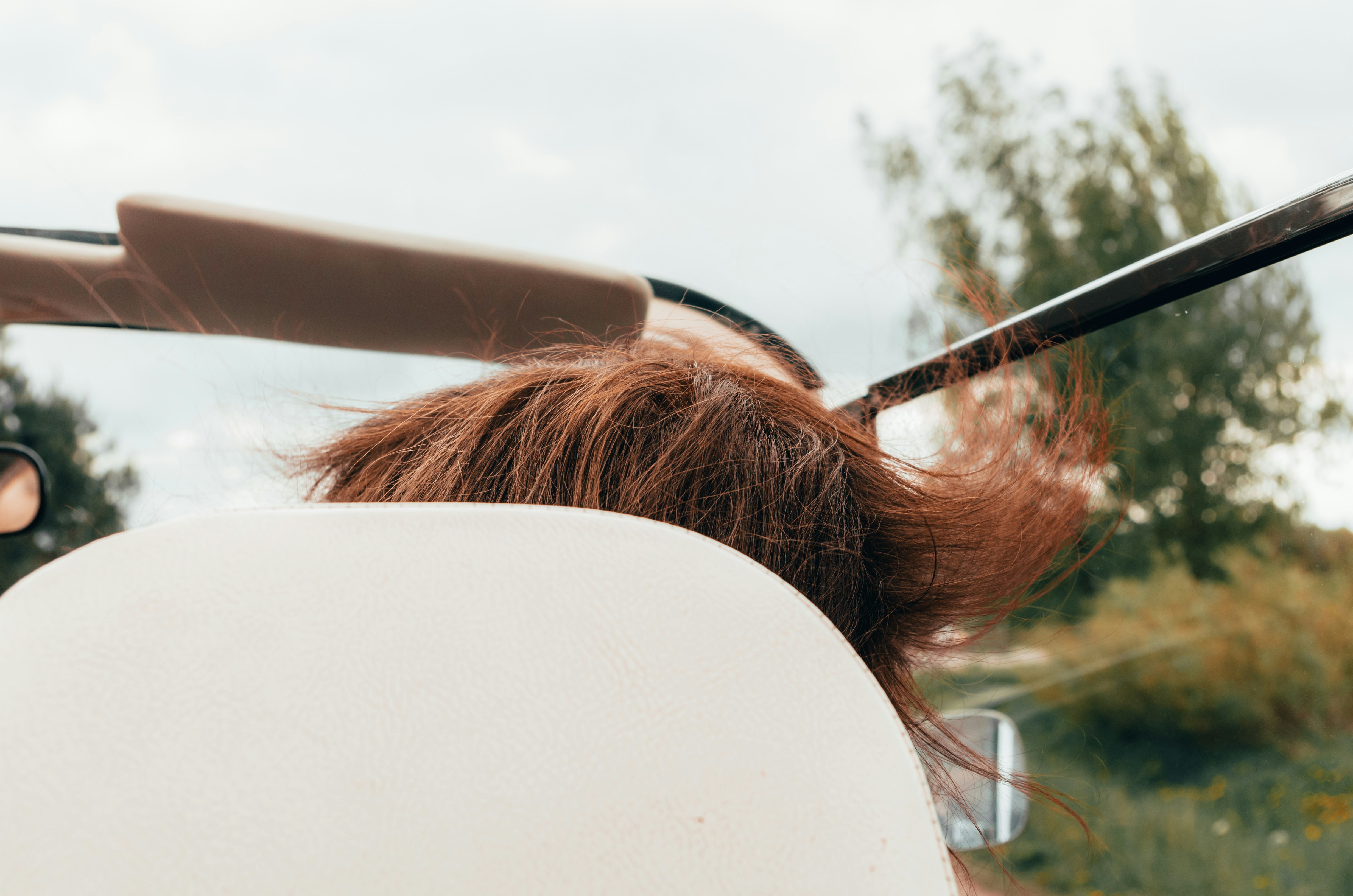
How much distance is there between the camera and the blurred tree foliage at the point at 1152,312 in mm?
1914

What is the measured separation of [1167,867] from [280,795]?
3.80 meters

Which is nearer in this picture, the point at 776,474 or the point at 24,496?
the point at 776,474

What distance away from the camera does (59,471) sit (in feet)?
7.89

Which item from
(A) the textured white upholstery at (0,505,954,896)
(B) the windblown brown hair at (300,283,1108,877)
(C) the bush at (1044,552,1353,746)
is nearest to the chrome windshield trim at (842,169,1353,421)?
(B) the windblown brown hair at (300,283,1108,877)

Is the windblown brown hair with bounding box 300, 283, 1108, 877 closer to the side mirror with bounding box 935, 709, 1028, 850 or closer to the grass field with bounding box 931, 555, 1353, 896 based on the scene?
the side mirror with bounding box 935, 709, 1028, 850

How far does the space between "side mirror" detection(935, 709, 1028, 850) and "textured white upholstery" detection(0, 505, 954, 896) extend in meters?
0.62

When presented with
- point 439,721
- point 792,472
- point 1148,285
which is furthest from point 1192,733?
point 439,721

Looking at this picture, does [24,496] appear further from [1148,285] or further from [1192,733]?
[1192,733]

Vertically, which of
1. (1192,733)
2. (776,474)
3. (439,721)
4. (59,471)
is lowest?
(1192,733)

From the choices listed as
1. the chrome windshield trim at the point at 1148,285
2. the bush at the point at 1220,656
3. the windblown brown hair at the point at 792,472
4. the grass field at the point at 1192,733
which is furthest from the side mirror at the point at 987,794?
the bush at the point at 1220,656

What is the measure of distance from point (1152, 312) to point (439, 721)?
111 cm

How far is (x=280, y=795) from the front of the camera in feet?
1.08

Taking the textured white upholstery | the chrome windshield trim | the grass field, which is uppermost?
the chrome windshield trim

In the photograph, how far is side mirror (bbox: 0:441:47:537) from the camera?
1442mm
